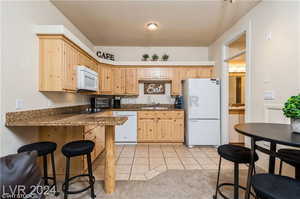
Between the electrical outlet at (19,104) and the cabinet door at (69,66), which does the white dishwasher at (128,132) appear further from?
the electrical outlet at (19,104)

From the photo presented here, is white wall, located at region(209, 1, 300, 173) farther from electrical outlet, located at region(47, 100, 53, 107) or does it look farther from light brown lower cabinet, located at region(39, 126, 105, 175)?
electrical outlet, located at region(47, 100, 53, 107)

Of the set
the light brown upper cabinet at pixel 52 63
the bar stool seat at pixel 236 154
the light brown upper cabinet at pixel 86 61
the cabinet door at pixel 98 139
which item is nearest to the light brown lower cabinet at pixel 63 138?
the cabinet door at pixel 98 139

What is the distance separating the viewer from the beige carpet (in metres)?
1.92

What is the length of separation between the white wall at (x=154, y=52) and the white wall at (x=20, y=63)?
7.39 feet

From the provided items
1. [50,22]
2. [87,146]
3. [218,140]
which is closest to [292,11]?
[218,140]

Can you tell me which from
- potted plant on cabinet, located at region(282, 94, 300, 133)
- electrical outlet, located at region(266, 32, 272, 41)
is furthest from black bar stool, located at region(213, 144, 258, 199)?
electrical outlet, located at region(266, 32, 272, 41)

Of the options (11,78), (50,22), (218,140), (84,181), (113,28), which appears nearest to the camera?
(11,78)

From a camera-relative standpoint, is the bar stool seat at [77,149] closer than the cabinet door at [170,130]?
Yes

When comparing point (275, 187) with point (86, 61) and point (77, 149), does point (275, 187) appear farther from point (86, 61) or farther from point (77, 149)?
point (86, 61)

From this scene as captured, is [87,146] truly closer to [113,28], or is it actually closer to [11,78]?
[11,78]

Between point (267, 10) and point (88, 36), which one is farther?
point (88, 36)

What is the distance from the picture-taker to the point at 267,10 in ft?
7.72

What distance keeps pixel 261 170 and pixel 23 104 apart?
357cm

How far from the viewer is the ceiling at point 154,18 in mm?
2506
